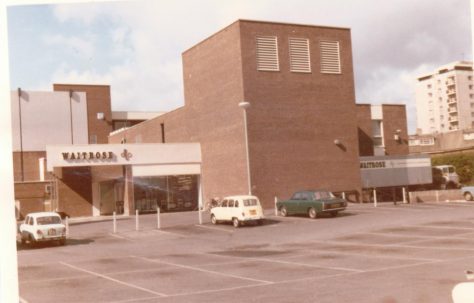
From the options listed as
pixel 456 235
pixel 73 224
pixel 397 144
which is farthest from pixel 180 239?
pixel 397 144

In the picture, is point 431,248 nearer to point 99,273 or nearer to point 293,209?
point 99,273

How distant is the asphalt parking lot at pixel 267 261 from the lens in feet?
42.3

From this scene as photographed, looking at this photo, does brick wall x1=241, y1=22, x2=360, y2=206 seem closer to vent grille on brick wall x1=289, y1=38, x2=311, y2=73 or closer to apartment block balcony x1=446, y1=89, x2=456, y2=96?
vent grille on brick wall x1=289, y1=38, x2=311, y2=73

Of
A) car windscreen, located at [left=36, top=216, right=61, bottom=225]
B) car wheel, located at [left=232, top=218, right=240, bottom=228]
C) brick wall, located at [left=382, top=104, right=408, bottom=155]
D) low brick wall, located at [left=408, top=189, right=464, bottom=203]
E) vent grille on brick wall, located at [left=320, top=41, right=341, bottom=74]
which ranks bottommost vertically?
car wheel, located at [left=232, top=218, right=240, bottom=228]

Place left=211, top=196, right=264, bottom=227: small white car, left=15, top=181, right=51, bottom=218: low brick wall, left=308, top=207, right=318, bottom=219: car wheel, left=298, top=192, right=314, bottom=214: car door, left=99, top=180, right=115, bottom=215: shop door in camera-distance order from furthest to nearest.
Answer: left=99, top=180, right=115, bottom=215: shop door < left=298, top=192, right=314, bottom=214: car door < left=308, top=207, right=318, bottom=219: car wheel < left=211, top=196, right=264, bottom=227: small white car < left=15, top=181, right=51, bottom=218: low brick wall

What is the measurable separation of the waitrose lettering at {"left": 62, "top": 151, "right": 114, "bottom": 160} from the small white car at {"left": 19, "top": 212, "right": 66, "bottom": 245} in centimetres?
1453

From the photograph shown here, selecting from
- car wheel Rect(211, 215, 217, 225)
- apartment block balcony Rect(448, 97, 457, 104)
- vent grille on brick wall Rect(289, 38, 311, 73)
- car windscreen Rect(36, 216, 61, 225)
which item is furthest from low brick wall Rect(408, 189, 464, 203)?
apartment block balcony Rect(448, 97, 457, 104)

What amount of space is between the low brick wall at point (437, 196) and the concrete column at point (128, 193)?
22204mm

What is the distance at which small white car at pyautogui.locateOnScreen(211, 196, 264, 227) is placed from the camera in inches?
1137

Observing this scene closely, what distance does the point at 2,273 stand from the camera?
11133mm

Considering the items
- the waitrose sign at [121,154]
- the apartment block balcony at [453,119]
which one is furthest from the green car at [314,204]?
the apartment block balcony at [453,119]

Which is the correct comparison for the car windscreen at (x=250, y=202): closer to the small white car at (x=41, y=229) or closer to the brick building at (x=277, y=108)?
the brick building at (x=277, y=108)

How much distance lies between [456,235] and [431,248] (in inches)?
130

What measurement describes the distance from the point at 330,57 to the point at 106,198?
20.1 meters
